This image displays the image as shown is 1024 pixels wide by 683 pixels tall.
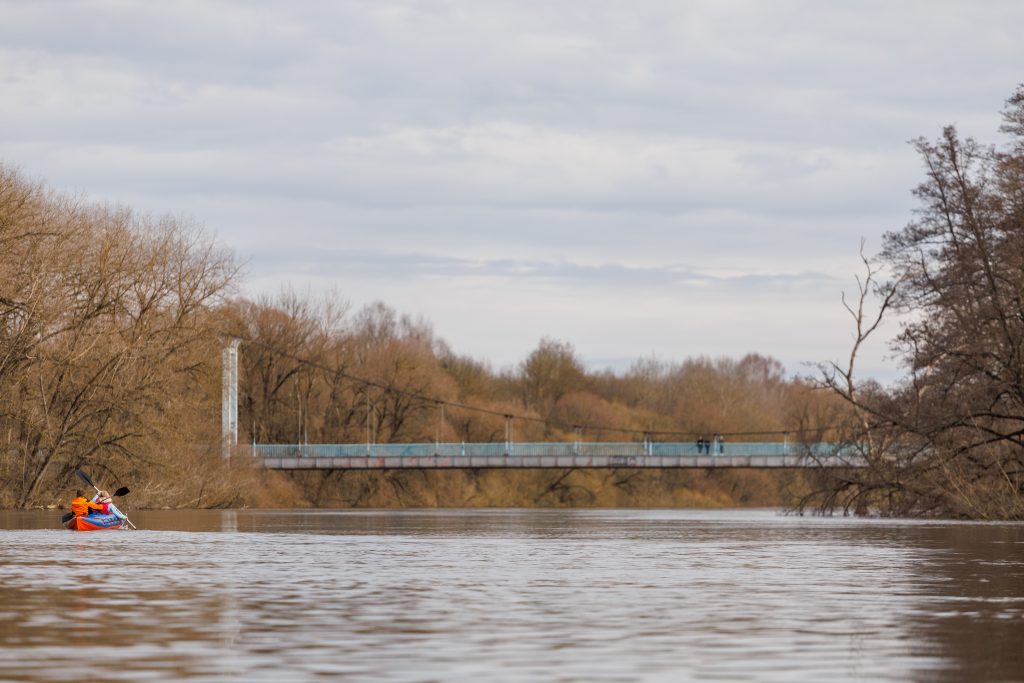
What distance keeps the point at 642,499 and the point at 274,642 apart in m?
96.7

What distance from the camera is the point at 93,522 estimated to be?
3956cm

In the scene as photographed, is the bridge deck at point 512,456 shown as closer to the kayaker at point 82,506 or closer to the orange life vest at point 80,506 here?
the kayaker at point 82,506

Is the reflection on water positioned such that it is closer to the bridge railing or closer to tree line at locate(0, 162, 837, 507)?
tree line at locate(0, 162, 837, 507)

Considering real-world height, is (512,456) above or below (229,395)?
below

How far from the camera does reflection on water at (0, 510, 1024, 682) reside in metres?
10.9

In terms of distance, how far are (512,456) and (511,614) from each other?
83.8 meters

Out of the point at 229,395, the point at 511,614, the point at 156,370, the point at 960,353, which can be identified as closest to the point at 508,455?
the point at 229,395

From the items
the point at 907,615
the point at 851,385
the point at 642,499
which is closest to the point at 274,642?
the point at 907,615

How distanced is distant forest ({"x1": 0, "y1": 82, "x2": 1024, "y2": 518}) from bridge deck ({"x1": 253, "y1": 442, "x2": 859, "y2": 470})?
2.18m

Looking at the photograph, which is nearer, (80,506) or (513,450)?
(80,506)

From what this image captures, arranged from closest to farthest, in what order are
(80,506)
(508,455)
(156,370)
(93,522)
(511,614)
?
(511,614)
(80,506)
(93,522)
(156,370)
(508,455)

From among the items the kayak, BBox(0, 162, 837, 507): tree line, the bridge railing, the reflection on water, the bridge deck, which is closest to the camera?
the reflection on water

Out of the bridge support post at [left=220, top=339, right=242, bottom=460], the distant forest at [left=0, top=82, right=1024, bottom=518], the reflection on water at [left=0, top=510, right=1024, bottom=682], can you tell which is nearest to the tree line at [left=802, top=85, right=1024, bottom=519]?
the distant forest at [left=0, top=82, right=1024, bottom=518]

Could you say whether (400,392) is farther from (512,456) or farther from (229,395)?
(229,395)
